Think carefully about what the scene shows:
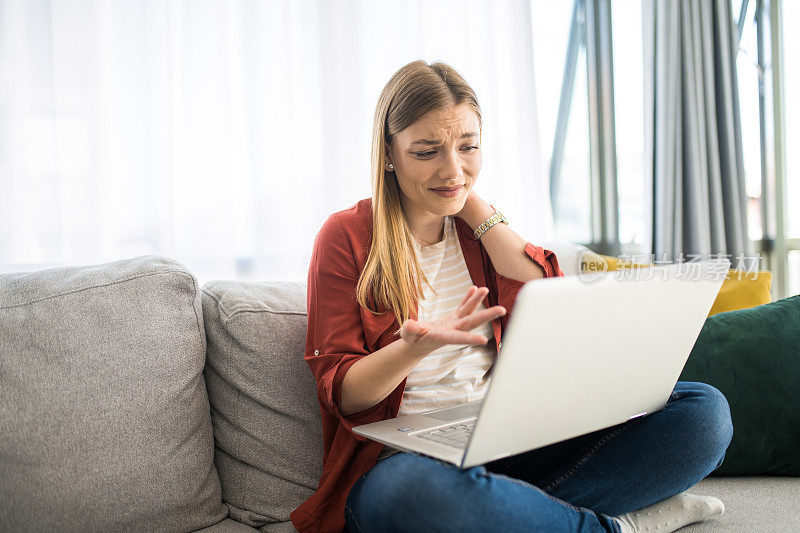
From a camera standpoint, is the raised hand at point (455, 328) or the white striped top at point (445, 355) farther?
the white striped top at point (445, 355)

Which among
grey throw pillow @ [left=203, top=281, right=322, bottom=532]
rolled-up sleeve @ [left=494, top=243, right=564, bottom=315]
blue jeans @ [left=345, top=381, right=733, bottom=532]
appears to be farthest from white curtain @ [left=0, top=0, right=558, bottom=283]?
blue jeans @ [left=345, top=381, right=733, bottom=532]

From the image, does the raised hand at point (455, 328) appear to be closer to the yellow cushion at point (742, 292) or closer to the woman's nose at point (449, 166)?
the woman's nose at point (449, 166)

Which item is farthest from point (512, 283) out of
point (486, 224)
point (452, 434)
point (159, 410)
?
point (159, 410)

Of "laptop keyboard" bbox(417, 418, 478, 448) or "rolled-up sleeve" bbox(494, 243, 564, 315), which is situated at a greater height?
"rolled-up sleeve" bbox(494, 243, 564, 315)

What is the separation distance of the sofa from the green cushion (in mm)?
55

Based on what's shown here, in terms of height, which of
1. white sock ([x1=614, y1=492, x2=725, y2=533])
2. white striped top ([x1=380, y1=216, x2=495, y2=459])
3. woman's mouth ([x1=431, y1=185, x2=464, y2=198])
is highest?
woman's mouth ([x1=431, y1=185, x2=464, y2=198])

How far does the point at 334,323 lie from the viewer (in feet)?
3.78

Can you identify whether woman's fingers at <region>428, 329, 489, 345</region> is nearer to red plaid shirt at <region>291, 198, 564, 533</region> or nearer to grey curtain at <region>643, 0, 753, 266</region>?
red plaid shirt at <region>291, 198, 564, 533</region>

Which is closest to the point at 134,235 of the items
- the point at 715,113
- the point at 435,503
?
the point at 435,503

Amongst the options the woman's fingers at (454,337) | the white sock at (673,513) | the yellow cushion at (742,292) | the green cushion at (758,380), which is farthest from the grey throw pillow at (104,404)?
the yellow cushion at (742,292)

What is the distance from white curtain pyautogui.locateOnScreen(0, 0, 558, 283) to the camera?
1.62 meters

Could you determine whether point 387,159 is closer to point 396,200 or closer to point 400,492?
point 396,200

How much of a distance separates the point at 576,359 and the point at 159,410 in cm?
78

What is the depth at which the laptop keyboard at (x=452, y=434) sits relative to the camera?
0.91 meters
